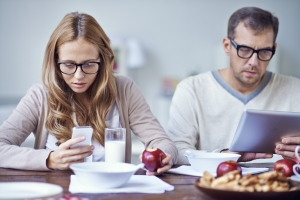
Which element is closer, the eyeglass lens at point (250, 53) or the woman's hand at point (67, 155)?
the woman's hand at point (67, 155)

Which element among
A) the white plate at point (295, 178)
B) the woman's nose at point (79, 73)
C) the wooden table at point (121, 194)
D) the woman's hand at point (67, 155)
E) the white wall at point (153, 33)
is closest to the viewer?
the wooden table at point (121, 194)

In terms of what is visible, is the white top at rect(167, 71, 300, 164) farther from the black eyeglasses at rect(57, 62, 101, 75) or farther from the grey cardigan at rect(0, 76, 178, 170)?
the black eyeglasses at rect(57, 62, 101, 75)

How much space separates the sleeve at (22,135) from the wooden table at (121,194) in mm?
34

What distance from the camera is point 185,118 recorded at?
2455mm

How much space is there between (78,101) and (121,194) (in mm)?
901

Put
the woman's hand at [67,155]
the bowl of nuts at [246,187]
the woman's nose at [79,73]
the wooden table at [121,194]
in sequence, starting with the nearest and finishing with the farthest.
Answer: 1. the bowl of nuts at [246,187]
2. the wooden table at [121,194]
3. the woman's hand at [67,155]
4. the woman's nose at [79,73]

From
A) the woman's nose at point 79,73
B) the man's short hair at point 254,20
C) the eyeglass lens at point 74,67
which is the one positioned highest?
the man's short hair at point 254,20

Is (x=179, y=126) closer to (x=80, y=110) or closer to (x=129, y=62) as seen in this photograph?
(x=80, y=110)

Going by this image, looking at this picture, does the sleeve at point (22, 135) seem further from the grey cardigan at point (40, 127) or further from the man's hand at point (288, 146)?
the man's hand at point (288, 146)

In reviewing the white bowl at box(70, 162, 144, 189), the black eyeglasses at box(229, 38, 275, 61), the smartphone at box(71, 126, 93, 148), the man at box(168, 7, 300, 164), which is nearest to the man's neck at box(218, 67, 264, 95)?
the man at box(168, 7, 300, 164)

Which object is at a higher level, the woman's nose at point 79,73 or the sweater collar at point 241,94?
the woman's nose at point 79,73

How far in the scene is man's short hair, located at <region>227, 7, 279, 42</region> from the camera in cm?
239

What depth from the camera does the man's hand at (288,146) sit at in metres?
1.85

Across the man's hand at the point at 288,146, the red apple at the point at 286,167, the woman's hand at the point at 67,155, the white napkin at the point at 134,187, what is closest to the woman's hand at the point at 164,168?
the white napkin at the point at 134,187
